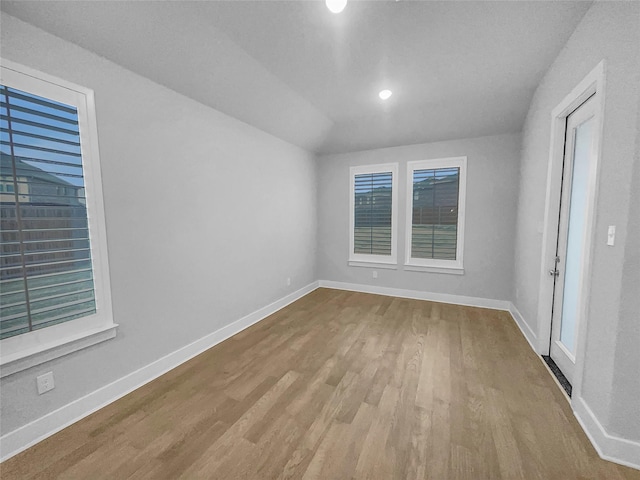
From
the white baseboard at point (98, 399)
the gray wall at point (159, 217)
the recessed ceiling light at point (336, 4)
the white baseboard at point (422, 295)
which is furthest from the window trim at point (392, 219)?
the recessed ceiling light at point (336, 4)

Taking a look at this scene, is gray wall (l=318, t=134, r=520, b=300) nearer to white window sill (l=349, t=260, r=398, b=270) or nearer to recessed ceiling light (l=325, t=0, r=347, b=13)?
white window sill (l=349, t=260, r=398, b=270)

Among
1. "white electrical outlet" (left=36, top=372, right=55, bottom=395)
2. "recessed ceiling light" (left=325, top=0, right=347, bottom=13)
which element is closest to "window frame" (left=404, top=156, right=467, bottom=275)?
"recessed ceiling light" (left=325, top=0, right=347, bottom=13)

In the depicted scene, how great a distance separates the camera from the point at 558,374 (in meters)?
2.21

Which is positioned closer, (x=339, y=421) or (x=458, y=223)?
(x=339, y=421)

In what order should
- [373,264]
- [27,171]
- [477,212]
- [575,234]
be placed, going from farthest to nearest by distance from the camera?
1. [373,264]
2. [477,212]
3. [575,234]
4. [27,171]

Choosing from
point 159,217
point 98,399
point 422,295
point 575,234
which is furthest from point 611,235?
point 98,399

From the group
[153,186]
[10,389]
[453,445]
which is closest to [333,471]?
[453,445]

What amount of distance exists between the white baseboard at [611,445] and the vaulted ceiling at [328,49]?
2.70 metres

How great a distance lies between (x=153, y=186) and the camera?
7.25ft

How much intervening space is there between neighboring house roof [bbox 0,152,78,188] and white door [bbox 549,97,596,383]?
375cm

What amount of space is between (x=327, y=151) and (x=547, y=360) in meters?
4.07

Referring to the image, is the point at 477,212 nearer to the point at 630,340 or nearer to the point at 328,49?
the point at 630,340

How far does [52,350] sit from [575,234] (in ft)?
13.0

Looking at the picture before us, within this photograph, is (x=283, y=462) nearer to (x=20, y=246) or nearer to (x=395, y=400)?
(x=395, y=400)
